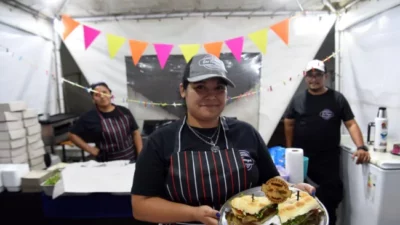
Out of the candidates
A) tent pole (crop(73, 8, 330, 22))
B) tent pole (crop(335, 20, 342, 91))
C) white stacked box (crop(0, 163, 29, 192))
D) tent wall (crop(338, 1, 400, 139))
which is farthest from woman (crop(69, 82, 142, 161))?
tent pole (crop(335, 20, 342, 91))

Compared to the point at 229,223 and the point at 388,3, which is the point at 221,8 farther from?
the point at 229,223

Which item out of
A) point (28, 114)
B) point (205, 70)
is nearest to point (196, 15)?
point (28, 114)

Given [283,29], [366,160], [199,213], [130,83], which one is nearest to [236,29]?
[283,29]

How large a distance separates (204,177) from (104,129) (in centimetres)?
156

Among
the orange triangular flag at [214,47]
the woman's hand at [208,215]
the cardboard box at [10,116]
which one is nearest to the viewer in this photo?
the woman's hand at [208,215]

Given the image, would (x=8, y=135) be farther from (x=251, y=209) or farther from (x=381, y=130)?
(x=381, y=130)

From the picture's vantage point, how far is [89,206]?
163cm

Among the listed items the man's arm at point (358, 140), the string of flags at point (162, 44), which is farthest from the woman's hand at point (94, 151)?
the man's arm at point (358, 140)

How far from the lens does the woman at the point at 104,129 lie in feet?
7.25

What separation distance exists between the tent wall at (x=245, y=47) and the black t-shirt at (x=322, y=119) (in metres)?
0.83

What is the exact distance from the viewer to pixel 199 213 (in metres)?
0.80

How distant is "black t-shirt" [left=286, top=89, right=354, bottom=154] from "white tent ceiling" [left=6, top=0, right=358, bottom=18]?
1.19 metres

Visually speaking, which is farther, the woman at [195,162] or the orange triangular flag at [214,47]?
the orange triangular flag at [214,47]

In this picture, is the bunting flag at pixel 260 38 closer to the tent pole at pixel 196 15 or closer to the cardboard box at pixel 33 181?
the tent pole at pixel 196 15
